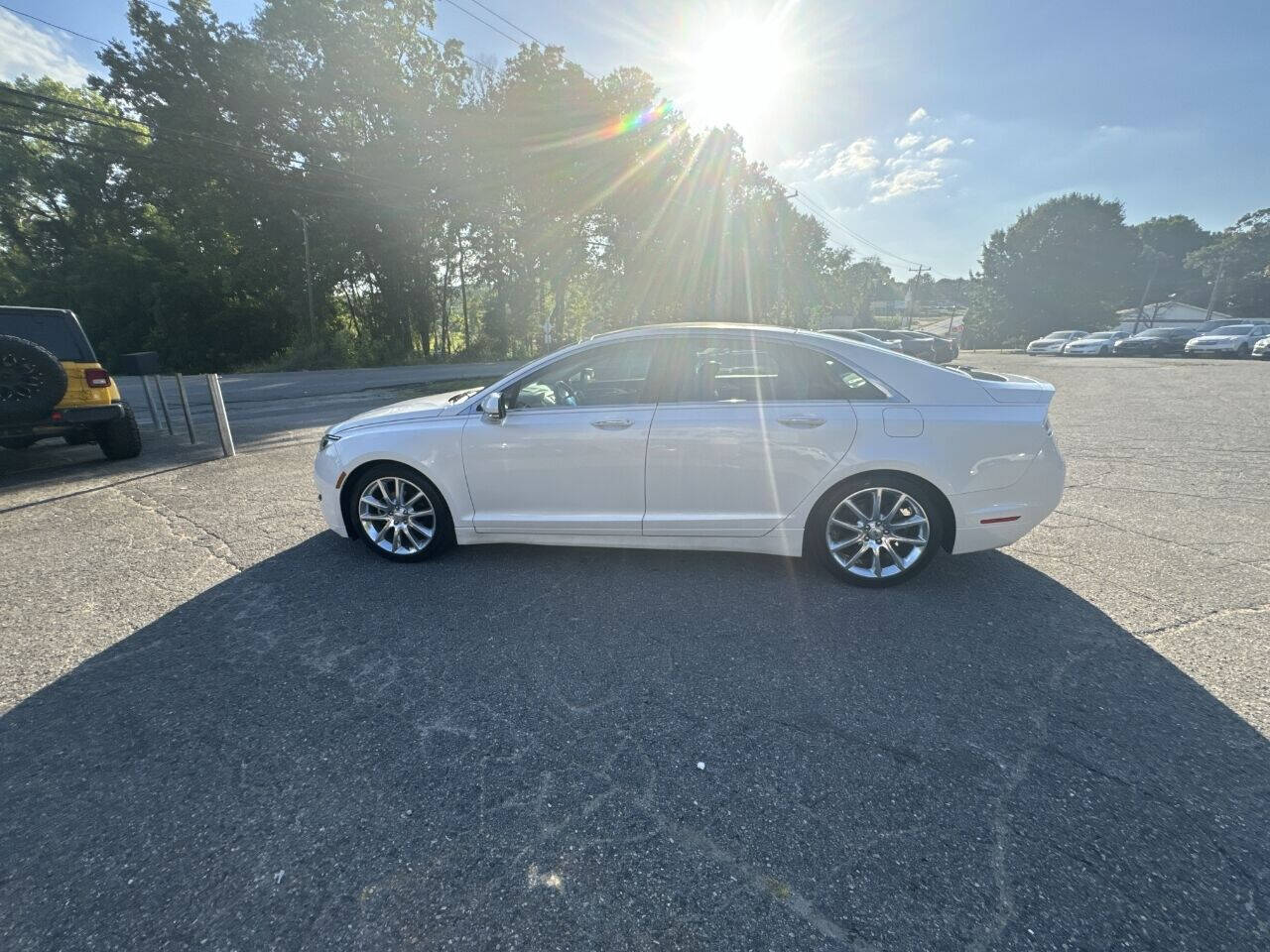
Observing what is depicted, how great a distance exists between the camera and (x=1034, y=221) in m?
54.4

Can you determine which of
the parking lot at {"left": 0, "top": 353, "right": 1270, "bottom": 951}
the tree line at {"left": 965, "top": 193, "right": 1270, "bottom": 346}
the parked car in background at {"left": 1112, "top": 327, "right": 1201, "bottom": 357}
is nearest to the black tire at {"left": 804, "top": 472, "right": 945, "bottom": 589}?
the parking lot at {"left": 0, "top": 353, "right": 1270, "bottom": 951}

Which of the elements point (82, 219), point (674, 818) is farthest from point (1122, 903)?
point (82, 219)

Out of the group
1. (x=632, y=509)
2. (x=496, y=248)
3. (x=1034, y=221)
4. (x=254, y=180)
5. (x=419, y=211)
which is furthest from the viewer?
(x=1034, y=221)

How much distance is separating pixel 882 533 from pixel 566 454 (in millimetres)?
2037

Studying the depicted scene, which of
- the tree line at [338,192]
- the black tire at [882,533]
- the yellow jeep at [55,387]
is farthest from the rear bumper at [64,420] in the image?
the tree line at [338,192]

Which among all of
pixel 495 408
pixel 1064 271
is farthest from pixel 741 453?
pixel 1064 271

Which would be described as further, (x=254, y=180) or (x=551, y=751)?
(x=254, y=180)

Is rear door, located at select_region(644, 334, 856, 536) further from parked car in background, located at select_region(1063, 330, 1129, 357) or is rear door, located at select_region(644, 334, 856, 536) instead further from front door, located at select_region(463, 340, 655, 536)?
parked car in background, located at select_region(1063, 330, 1129, 357)

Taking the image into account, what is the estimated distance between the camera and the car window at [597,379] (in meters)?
3.62

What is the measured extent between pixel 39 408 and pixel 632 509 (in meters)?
6.06

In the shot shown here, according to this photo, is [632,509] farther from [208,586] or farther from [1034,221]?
[1034,221]

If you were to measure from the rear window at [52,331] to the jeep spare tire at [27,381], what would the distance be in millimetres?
386

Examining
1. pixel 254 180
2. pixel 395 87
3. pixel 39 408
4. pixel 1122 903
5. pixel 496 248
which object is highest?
pixel 395 87

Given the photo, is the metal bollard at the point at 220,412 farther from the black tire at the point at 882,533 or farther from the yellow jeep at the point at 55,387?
the black tire at the point at 882,533
